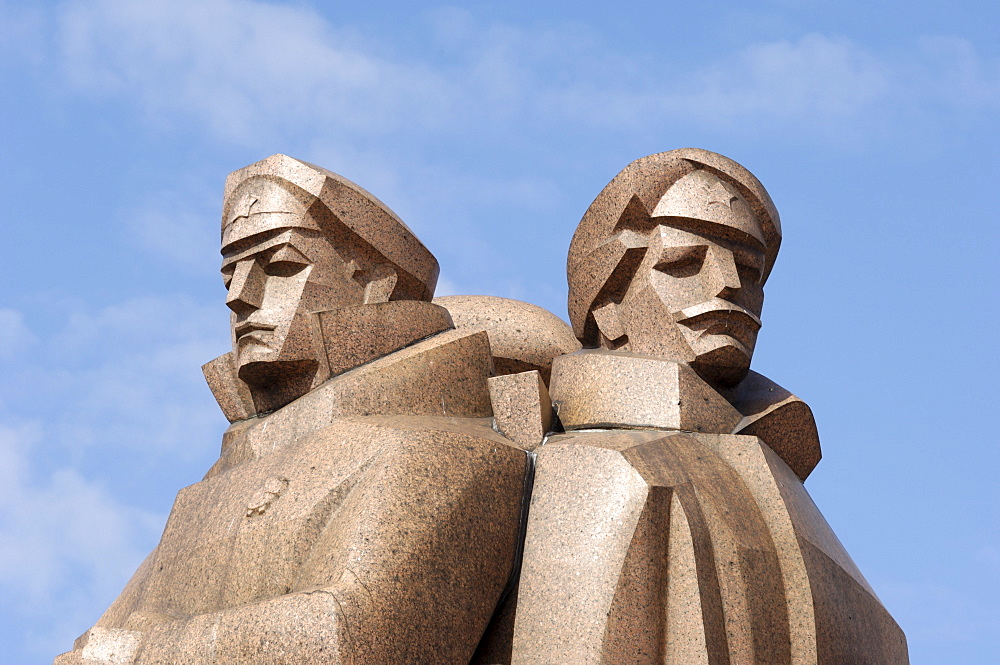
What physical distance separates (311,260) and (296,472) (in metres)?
1.58

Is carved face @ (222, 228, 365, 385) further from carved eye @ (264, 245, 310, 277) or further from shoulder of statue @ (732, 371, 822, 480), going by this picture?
shoulder of statue @ (732, 371, 822, 480)

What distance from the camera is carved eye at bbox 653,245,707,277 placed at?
9766 millimetres

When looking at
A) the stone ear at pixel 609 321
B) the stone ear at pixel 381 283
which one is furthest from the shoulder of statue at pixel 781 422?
the stone ear at pixel 381 283

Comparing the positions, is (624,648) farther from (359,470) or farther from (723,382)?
(723,382)

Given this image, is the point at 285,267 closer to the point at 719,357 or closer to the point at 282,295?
the point at 282,295

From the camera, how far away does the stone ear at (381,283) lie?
9.83 meters

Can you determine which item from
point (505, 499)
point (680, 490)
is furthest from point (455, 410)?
point (680, 490)

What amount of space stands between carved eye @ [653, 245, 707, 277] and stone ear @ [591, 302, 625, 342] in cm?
46

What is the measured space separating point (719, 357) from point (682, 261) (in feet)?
2.27

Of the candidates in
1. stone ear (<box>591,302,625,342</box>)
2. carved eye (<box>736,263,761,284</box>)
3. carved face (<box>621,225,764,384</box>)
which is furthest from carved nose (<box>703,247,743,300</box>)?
stone ear (<box>591,302,625,342</box>)

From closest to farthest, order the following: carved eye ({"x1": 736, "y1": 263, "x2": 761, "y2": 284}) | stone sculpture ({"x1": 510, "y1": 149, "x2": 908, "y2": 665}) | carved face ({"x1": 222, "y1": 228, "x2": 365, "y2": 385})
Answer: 1. stone sculpture ({"x1": 510, "y1": 149, "x2": 908, "y2": 665})
2. carved face ({"x1": 222, "y1": 228, "x2": 365, "y2": 385})
3. carved eye ({"x1": 736, "y1": 263, "x2": 761, "y2": 284})

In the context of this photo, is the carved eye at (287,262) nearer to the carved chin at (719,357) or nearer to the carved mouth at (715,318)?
the carved mouth at (715,318)

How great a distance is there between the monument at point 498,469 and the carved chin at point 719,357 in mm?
21

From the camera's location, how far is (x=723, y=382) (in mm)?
9852
